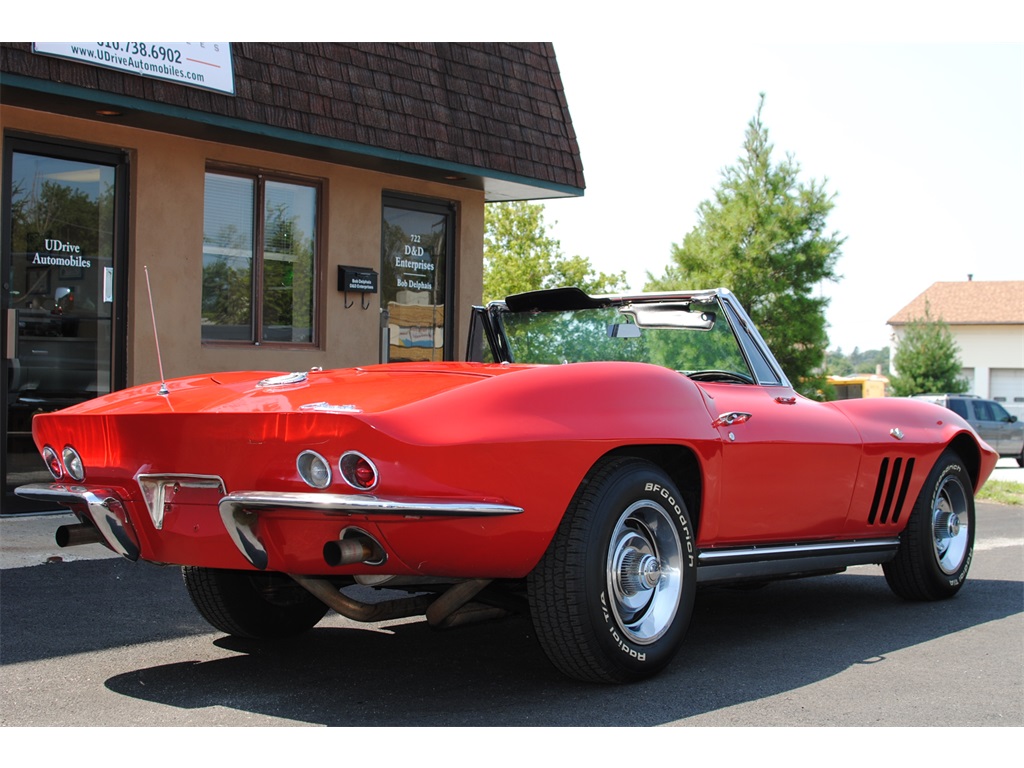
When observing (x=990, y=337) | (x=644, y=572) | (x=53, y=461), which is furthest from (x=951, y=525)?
(x=990, y=337)

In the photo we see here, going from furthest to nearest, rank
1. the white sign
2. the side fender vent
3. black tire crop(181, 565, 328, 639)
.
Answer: the white sign, the side fender vent, black tire crop(181, 565, 328, 639)

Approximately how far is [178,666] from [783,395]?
279cm

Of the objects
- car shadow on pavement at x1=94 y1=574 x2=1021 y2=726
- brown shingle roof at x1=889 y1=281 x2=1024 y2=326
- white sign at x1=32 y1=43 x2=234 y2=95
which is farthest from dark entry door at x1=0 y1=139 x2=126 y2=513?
brown shingle roof at x1=889 y1=281 x2=1024 y2=326

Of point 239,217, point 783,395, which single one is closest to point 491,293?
point 239,217

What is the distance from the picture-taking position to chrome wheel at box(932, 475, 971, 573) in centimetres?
596

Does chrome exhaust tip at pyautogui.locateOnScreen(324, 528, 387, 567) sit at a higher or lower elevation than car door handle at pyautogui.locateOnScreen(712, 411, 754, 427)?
lower

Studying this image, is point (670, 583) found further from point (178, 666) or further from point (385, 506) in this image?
point (178, 666)

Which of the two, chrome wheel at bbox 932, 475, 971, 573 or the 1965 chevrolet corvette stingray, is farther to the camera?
chrome wheel at bbox 932, 475, 971, 573

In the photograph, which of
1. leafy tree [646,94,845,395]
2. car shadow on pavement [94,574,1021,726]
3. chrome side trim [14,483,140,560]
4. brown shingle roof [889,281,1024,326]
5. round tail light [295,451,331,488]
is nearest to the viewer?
round tail light [295,451,331,488]

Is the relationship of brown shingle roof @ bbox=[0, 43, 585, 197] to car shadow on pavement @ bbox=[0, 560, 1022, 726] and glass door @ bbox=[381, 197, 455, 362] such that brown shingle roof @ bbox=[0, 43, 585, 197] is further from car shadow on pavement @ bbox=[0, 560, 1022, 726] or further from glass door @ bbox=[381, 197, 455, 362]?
car shadow on pavement @ bbox=[0, 560, 1022, 726]

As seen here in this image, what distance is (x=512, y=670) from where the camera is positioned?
14.1 ft

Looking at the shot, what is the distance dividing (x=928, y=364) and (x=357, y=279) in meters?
38.4

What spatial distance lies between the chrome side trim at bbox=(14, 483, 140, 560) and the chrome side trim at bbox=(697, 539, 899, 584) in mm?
2045

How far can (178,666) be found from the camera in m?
4.38
